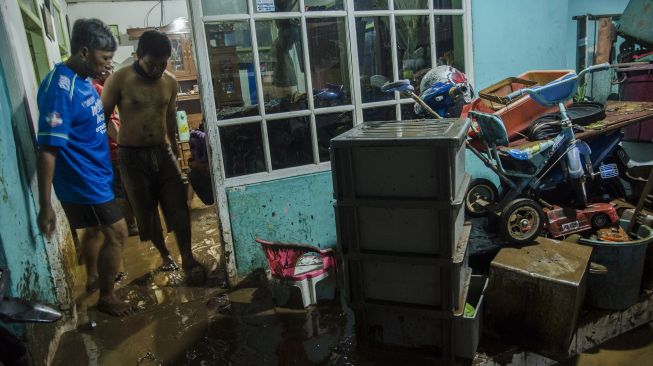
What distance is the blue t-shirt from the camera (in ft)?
8.46

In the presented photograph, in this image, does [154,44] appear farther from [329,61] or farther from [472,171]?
[472,171]

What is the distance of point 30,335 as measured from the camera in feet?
7.61

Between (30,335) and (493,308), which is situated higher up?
(30,335)

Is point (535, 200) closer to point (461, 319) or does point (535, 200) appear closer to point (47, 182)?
point (461, 319)

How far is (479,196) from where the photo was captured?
159 inches

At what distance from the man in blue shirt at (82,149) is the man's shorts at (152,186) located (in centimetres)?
50

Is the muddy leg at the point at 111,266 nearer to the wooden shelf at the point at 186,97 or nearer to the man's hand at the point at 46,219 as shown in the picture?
the man's hand at the point at 46,219

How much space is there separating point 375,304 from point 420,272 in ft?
1.17

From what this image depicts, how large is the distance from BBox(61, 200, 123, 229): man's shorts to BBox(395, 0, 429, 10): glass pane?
3005 mm

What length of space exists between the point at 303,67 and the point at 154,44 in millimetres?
1194

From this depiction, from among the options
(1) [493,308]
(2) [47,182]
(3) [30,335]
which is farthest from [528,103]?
(3) [30,335]

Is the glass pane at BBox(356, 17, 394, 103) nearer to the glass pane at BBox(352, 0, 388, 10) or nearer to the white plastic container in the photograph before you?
the glass pane at BBox(352, 0, 388, 10)

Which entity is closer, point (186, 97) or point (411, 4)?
point (411, 4)

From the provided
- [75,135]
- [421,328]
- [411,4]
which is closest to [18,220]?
[75,135]
